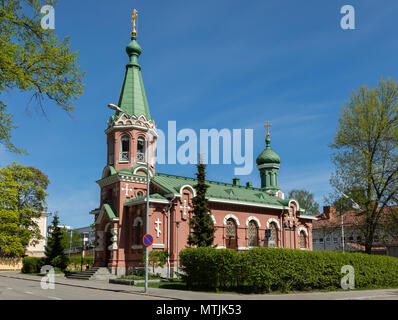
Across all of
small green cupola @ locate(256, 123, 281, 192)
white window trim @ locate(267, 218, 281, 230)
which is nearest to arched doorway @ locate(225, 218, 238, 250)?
white window trim @ locate(267, 218, 281, 230)

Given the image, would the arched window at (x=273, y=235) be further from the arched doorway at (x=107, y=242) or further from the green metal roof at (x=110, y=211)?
the green metal roof at (x=110, y=211)

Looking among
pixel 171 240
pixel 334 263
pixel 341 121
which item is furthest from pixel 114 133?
pixel 334 263

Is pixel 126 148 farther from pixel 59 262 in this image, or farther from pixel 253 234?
pixel 59 262

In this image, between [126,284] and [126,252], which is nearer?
[126,284]

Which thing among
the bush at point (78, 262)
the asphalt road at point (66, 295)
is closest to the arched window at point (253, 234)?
the bush at point (78, 262)

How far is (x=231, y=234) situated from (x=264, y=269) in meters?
17.0

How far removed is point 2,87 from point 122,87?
2443 centimetres

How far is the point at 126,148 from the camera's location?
120 ft

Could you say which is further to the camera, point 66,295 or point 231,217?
point 231,217

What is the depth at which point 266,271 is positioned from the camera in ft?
68.2

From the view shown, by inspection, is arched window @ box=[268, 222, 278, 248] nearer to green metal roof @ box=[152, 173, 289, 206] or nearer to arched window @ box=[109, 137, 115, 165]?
green metal roof @ box=[152, 173, 289, 206]

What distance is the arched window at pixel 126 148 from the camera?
36094mm

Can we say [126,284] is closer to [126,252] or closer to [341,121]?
[126,252]

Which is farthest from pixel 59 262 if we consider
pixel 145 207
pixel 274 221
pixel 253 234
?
pixel 274 221
